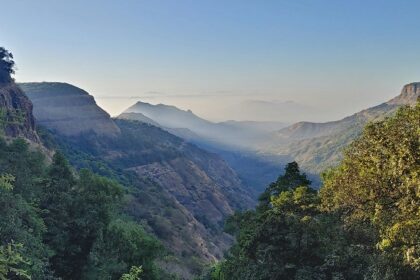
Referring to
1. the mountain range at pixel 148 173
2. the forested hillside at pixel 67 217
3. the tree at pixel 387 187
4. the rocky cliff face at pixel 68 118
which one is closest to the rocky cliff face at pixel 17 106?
the mountain range at pixel 148 173

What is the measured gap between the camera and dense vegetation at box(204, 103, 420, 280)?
17.5 m

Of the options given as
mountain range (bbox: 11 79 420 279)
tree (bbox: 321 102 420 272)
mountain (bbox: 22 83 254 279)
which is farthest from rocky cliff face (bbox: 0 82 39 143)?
tree (bbox: 321 102 420 272)

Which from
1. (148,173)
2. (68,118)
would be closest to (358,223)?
(148,173)

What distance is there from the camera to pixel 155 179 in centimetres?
A: 16175

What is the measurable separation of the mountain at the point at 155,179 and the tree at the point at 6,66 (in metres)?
28.0

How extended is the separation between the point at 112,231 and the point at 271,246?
2255 centimetres

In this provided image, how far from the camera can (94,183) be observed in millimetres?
40219

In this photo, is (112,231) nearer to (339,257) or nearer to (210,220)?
(339,257)

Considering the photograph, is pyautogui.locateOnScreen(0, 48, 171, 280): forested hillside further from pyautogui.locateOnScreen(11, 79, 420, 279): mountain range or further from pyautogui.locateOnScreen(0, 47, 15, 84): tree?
pyautogui.locateOnScreen(0, 47, 15, 84): tree

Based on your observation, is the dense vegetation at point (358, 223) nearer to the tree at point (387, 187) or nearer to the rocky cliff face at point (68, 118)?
the tree at point (387, 187)

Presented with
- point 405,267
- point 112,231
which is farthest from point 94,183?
point 405,267

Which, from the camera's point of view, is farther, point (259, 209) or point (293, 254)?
point (259, 209)

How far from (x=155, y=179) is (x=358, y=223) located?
14342cm

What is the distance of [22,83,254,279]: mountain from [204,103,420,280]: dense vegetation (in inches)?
2211
